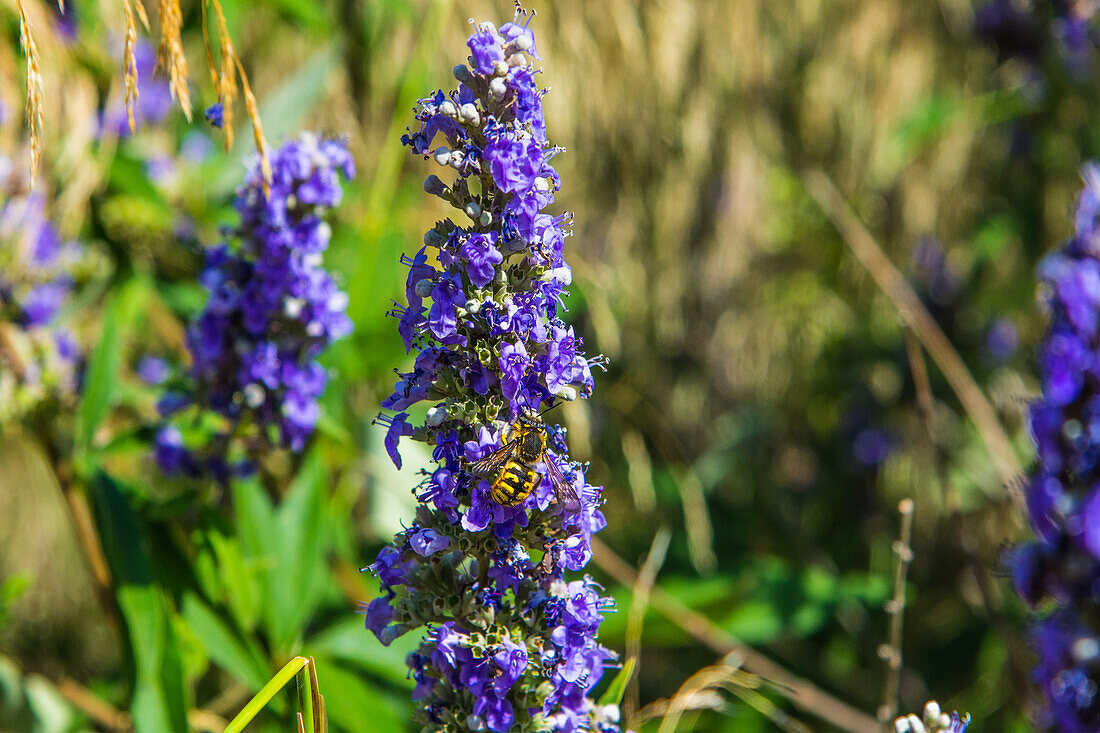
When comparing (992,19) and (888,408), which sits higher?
(992,19)

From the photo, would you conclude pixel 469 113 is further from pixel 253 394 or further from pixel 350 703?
pixel 350 703

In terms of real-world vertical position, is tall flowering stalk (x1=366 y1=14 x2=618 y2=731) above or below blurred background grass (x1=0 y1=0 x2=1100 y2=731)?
below

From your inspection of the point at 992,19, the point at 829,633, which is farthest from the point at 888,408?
the point at 992,19

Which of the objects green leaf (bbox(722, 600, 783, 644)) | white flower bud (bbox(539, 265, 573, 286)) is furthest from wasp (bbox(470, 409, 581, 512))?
green leaf (bbox(722, 600, 783, 644))

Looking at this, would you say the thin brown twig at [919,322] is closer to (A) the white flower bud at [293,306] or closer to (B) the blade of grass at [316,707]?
(A) the white flower bud at [293,306]

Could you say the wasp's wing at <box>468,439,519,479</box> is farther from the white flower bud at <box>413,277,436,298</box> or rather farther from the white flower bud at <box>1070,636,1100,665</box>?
the white flower bud at <box>1070,636,1100,665</box>

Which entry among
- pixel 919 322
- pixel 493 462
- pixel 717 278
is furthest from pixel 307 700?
pixel 717 278

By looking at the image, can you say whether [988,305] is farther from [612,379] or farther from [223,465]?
[223,465]
